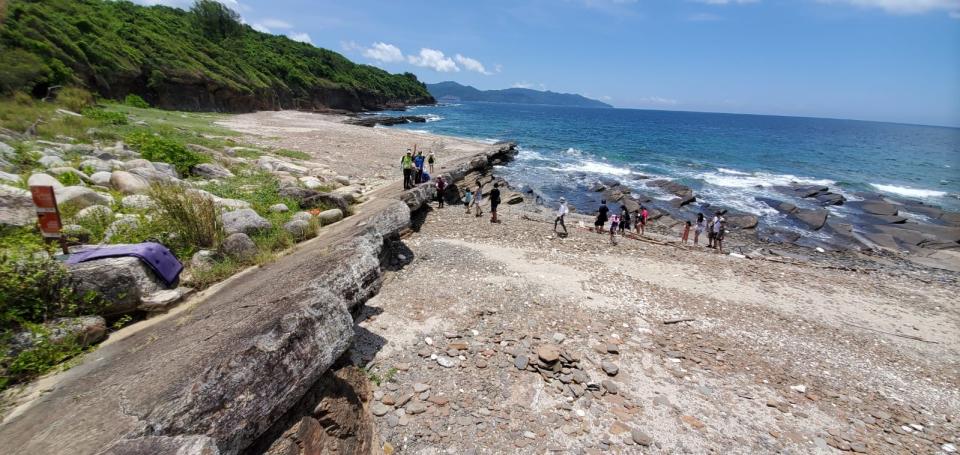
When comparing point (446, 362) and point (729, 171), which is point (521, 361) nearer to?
point (446, 362)

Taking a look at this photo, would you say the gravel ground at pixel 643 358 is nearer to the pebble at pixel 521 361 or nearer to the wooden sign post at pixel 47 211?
the pebble at pixel 521 361

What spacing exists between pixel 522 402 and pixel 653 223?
18.4 metres

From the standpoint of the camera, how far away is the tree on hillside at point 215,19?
70.1 metres

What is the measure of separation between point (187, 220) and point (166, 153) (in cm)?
877

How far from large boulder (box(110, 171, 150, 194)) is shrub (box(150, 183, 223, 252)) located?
2489 mm

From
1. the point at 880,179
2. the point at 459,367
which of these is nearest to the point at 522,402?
the point at 459,367

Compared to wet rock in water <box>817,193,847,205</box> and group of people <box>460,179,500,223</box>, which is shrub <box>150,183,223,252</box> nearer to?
group of people <box>460,179,500,223</box>

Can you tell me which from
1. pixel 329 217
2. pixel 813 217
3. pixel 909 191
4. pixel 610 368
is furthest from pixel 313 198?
pixel 909 191

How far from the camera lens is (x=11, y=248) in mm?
5203

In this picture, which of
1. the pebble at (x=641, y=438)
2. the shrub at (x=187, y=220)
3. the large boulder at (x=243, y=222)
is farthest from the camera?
the large boulder at (x=243, y=222)

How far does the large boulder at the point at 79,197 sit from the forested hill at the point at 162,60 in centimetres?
1472

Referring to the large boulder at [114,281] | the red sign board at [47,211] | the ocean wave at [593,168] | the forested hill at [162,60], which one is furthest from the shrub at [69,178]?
the ocean wave at [593,168]

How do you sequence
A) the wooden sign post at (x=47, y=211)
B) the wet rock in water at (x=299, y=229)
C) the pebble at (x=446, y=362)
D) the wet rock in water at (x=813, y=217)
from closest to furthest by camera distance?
the wooden sign post at (x=47, y=211)
the pebble at (x=446, y=362)
the wet rock in water at (x=299, y=229)
the wet rock in water at (x=813, y=217)

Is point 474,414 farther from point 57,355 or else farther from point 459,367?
point 57,355
